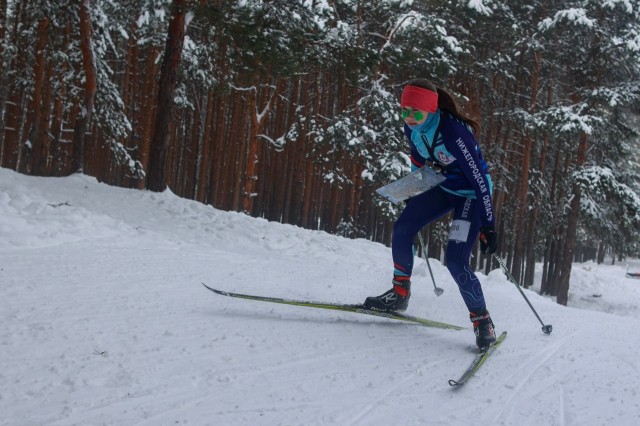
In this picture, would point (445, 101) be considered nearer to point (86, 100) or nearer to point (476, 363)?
point (476, 363)

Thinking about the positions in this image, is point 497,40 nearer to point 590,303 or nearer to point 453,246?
point 590,303

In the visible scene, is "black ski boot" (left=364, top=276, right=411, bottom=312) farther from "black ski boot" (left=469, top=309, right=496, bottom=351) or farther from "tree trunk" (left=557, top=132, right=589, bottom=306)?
"tree trunk" (left=557, top=132, right=589, bottom=306)

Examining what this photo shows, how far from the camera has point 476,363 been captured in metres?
3.30

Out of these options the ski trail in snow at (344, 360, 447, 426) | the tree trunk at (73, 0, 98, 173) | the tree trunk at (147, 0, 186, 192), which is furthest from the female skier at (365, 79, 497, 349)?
the tree trunk at (73, 0, 98, 173)

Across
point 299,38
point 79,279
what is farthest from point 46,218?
point 299,38

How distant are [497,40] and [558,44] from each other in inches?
84.6

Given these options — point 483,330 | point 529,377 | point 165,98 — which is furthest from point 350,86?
point 529,377

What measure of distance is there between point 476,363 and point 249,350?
1495 millimetres

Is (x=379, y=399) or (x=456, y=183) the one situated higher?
(x=456, y=183)

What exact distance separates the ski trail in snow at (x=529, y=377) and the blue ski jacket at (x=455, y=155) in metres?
1.03

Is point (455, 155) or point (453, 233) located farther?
point (453, 233)

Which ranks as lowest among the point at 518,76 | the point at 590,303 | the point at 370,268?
the point at 590,303

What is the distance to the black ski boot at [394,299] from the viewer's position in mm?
4316

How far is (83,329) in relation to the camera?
11.0 ft
